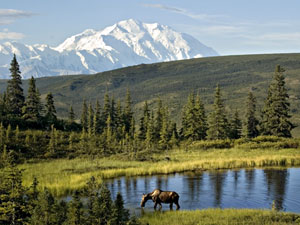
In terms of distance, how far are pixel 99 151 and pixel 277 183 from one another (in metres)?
32.4

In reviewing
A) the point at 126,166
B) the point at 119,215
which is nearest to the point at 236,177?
the point at 126,166

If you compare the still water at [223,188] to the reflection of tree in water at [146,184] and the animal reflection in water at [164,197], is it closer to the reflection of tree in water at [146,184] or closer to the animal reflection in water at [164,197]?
the reflection of tree in water at [146,184]

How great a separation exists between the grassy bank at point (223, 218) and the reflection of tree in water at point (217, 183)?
4877mm

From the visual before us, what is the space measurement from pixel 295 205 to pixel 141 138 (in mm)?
59585

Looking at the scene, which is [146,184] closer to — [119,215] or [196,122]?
[119,215]

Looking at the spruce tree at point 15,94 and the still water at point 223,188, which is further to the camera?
the spruce tree at point 15,94

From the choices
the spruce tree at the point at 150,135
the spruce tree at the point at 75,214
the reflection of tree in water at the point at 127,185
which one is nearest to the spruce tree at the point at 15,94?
the spruce tree at the point at 150,135

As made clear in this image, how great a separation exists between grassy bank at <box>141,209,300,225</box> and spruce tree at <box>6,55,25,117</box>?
60.7 meters

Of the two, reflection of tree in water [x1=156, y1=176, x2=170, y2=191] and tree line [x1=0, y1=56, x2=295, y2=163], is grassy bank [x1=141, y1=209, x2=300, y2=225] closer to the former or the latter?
reflection of tree in water [x1=156, y1=176, x2=170, y2=191]

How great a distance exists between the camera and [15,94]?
263ft

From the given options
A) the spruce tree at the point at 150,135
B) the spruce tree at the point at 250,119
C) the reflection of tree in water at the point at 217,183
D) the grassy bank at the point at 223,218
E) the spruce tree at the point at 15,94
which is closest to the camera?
the grassy bank at the point at 223,218

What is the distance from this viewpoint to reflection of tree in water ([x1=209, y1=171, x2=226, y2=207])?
3083 cm

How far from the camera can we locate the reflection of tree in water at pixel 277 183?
30672mm

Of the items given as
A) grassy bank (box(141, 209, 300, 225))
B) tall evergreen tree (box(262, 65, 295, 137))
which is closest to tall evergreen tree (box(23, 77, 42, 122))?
tall evergreen tree (box(262, 65, 295, 137))
